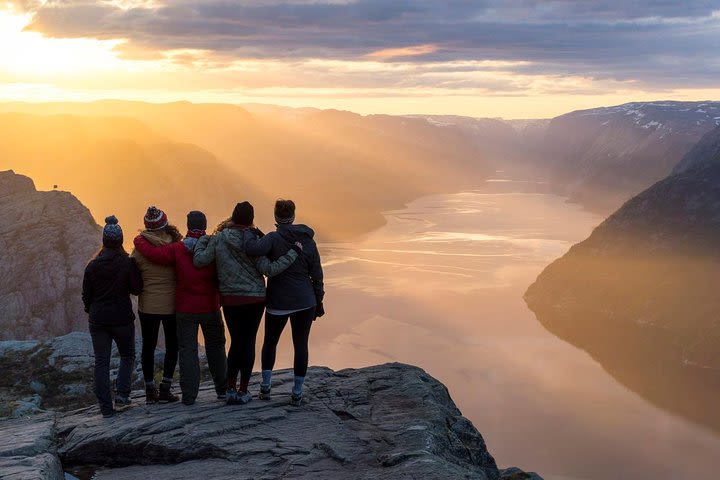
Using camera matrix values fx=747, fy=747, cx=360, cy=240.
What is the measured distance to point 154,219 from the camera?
12773mm

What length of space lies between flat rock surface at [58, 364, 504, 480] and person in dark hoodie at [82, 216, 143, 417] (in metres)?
1.00

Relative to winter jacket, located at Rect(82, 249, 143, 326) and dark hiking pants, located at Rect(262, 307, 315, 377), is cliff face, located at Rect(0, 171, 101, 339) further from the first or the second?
dark hiking pants, located at Rect(262, 307, 315, 377)

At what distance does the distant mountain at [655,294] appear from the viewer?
87.9m

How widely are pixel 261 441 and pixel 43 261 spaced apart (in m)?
38.3

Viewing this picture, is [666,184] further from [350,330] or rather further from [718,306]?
[350,330]

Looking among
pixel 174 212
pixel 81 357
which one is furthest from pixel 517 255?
pixel 81 357

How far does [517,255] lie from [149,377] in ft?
489

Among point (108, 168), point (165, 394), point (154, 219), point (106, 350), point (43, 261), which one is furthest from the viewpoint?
point (108, 168)

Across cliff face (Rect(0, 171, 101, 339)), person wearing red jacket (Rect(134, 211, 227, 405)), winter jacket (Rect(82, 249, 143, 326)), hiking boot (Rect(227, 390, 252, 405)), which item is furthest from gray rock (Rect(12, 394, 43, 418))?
cliff face (Rect(0, 171, 101, 339))

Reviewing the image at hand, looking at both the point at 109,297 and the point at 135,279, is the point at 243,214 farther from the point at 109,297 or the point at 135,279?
the point at 109,297

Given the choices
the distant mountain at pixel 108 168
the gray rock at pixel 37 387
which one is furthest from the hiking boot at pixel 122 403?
the distant mountain at pixel 108 168

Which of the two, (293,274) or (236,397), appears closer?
(293,274)

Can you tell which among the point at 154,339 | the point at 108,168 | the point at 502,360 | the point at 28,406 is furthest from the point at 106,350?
the point at 108,168

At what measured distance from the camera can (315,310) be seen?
1308cm
